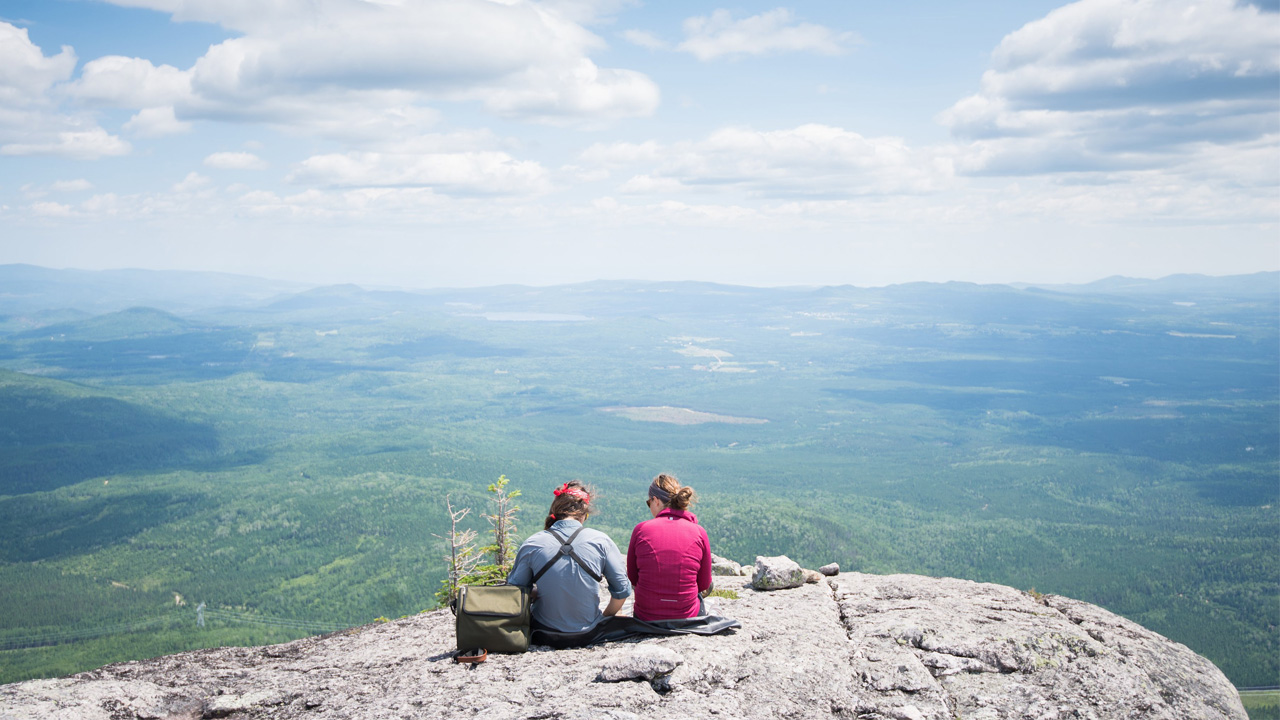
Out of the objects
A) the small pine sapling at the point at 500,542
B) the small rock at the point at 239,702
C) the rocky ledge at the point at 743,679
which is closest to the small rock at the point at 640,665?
the rocky ledge at the point at 743,679

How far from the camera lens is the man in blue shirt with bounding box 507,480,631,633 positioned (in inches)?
384

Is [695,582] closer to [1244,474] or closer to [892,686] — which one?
[892,686]

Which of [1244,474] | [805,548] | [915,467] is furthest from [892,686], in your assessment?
[1244,474]

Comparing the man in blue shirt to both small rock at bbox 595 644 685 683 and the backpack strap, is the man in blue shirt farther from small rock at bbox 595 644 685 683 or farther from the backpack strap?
small rock at bbox 595 644 685 683

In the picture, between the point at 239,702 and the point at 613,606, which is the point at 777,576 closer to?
the point at 613,606

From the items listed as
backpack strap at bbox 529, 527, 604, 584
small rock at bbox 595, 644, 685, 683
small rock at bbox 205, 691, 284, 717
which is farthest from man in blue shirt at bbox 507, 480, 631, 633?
small rock at bbox 205, 691, 284, 717

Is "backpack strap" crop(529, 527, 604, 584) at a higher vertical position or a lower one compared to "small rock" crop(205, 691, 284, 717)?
higher

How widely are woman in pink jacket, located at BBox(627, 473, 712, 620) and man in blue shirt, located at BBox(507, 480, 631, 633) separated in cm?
31

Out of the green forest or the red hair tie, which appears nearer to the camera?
the red hair tie

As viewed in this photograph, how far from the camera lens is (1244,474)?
525 ft

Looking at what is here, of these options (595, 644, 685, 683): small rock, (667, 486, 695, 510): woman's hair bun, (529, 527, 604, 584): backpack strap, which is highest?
(667, 486, 695, 510): woman's hair bun

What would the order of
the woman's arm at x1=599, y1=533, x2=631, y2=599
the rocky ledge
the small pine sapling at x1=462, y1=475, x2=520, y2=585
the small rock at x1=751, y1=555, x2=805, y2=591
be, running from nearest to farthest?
the rocky ledge → the woman's arm at x1=599, y1=533, x2=631, y2=599 → the small rock at x1=751, y1=555, x2=805, y2=591 → the small pine sapling at x1=462, y1=475, x2=520, y2=585

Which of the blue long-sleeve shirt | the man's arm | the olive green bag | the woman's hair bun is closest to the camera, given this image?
the olive green bag

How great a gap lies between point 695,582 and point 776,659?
60.2 inches
